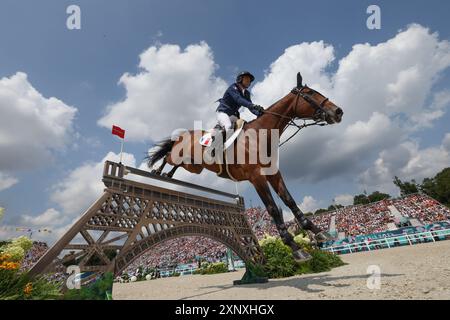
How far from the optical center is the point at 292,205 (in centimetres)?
444

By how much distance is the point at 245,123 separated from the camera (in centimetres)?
562

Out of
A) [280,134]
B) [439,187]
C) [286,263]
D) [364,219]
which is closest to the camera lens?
[280,134]

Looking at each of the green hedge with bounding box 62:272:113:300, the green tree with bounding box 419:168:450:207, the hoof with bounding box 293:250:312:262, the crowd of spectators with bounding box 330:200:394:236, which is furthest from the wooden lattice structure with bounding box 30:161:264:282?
the green tree with bounding box 419:168:450:207

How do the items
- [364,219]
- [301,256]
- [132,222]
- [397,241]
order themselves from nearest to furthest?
[301,256] → [132,222] → [397,241] → [364,219]

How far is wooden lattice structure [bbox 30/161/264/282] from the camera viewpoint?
19.6 ft

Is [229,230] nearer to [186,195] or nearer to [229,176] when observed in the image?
[186,195]

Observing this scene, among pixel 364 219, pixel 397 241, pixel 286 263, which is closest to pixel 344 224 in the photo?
pixel 364 219

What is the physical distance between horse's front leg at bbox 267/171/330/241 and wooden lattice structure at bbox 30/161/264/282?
143 inches

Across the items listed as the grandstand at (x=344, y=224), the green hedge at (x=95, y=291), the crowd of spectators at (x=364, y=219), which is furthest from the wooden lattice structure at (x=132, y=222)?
the crowd of spectators at (x=364, y=219)

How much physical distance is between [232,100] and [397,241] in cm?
2323

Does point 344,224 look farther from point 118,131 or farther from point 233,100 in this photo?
point 233,100

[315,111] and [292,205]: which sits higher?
[315,111]
